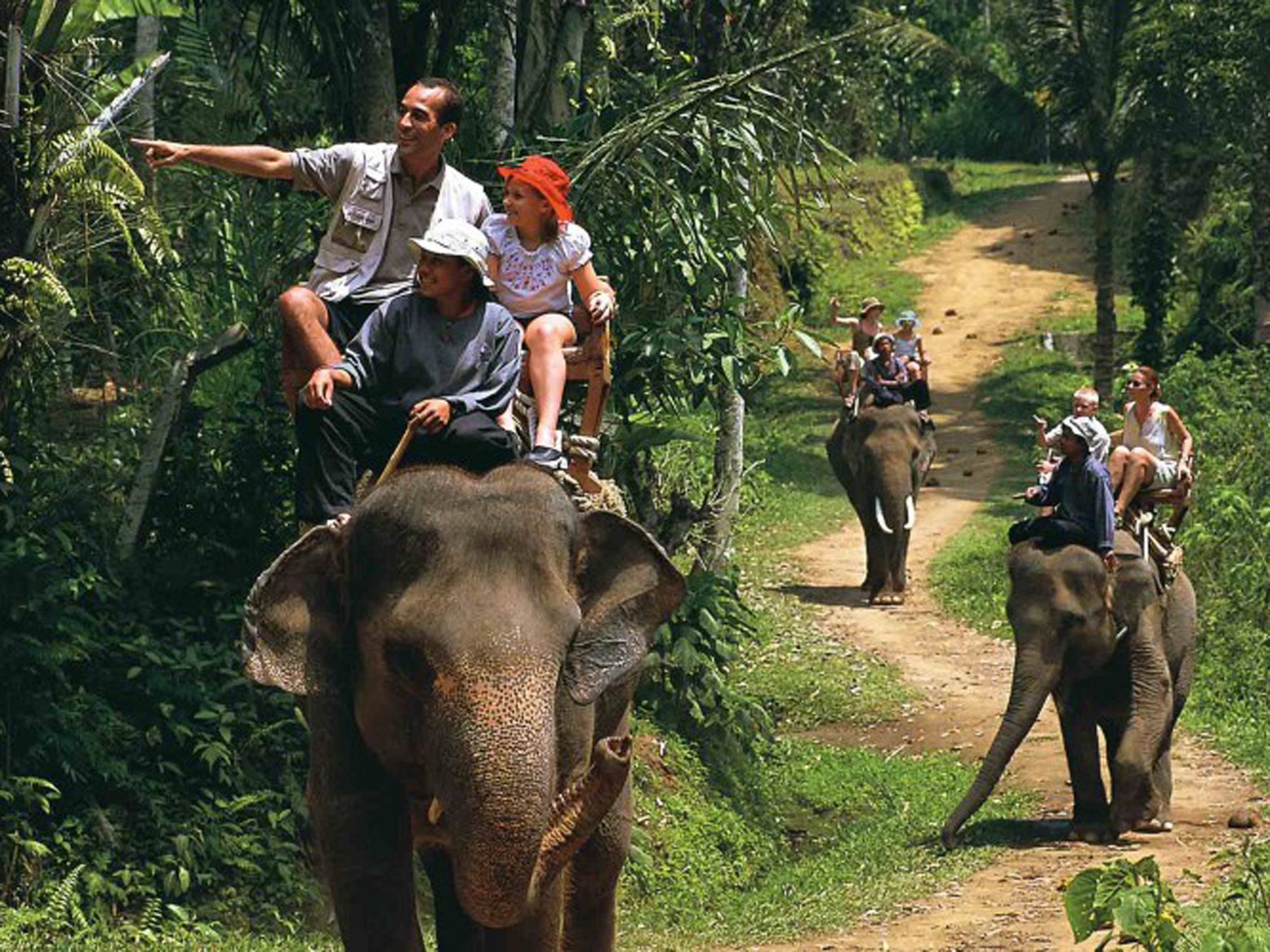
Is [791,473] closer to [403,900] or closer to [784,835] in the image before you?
[784,835]

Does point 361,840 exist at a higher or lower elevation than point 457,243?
lower

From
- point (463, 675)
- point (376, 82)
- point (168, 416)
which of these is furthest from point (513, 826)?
point (376, 82)

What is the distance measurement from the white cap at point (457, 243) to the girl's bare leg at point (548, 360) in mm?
585

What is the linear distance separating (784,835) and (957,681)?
4331 mm

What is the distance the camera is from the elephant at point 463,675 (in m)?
5.98

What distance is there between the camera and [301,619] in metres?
6.79

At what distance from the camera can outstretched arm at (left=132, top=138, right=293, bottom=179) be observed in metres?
7.64

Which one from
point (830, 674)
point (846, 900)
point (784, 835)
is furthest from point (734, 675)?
point (846, 900)

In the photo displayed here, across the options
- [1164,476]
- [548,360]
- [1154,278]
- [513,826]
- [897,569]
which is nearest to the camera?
[513,826]

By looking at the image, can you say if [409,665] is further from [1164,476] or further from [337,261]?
[1164,476]

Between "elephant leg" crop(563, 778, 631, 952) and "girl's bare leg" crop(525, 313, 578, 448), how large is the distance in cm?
116

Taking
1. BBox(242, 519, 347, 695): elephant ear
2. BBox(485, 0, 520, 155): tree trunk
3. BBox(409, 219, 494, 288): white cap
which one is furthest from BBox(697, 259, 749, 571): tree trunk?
BBox(242, 519, 347, 695): elephant ear

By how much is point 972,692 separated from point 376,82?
7.62 m

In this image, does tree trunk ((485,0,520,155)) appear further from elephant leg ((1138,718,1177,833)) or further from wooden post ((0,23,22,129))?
elephant leg ((1138,718,1177,833))
